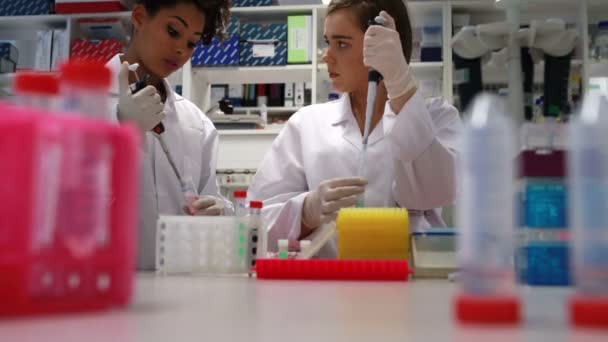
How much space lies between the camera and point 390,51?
1500mm

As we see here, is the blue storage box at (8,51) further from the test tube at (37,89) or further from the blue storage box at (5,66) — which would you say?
the test tube at (37,89)

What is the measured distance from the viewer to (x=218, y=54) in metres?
3.68

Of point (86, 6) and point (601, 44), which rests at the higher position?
point (86, 6)

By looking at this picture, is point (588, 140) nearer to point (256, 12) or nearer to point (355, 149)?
point (355, 149)

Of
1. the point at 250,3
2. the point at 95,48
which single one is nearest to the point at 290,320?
the point at 250,3

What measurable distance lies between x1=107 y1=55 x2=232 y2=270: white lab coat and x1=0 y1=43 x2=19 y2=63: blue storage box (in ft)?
6.71

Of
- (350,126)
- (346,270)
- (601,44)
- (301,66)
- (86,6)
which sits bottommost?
(346,270)

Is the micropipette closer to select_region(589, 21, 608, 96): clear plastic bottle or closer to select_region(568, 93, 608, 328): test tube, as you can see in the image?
select_region(568, 93, 608, 328): test tube

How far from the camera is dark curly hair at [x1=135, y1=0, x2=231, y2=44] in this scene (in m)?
1.97

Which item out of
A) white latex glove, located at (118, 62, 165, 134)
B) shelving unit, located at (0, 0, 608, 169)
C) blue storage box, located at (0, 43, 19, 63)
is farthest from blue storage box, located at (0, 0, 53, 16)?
white latex glove, located at (118, 62, 165, 134)

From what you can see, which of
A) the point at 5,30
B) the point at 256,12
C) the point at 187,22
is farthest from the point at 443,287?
the point at 5,30

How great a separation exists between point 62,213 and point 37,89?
123 millimetres

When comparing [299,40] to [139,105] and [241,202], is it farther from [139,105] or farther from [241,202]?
[241,202]

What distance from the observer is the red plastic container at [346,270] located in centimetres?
101
